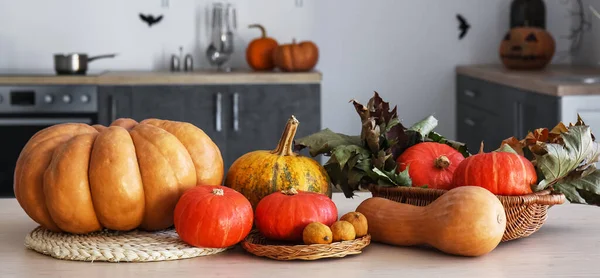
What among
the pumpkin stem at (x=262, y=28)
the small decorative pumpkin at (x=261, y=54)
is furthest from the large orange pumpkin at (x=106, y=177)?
the pumpkin stem at (x=262, y=28)

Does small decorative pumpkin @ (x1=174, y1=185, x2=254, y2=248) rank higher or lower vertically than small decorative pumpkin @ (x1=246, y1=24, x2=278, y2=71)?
A: lower

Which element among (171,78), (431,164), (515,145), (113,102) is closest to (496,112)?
(171,78)

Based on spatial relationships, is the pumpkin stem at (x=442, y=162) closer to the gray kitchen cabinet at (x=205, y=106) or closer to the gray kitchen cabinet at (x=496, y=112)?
the gray kitchen cabinet at (x=496, y=112)

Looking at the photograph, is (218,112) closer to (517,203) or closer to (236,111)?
(236,111)

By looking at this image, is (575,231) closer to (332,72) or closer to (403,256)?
(403,256)

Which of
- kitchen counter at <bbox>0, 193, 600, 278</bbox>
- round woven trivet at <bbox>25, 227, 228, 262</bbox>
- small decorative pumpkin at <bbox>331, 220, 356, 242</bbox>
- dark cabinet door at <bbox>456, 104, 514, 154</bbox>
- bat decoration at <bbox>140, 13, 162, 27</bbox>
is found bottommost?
dark cabinet door at <bbox>456, 104, 514, 154</bbox>

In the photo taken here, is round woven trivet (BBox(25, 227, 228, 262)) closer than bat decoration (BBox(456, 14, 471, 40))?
Yes

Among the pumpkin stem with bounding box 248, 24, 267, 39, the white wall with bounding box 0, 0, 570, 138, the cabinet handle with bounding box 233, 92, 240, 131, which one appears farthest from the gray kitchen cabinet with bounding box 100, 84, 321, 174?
the white wall with bounding box 0, 0, 570, 138

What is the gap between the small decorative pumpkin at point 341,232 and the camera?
3.92 feet

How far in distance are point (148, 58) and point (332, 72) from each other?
3.37 feet

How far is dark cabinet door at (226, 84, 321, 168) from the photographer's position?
13.9 ft

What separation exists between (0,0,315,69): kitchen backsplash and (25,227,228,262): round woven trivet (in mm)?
3493

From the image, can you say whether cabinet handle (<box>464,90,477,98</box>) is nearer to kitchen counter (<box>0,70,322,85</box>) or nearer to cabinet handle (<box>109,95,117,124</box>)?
kitchen counter (<box>0,70,322,85</box>)

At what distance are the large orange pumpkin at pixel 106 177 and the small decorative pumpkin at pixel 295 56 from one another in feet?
9.83
